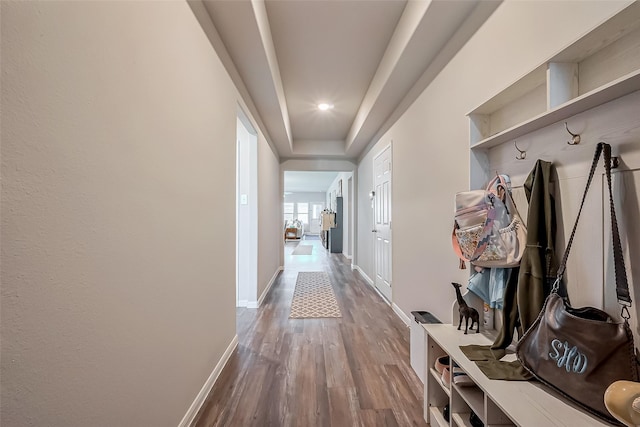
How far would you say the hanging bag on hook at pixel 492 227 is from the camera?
4.10ft

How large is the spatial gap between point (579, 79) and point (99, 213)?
1752 mm

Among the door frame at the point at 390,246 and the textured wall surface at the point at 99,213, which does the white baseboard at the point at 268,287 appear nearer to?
the door frame at the point at 390,246

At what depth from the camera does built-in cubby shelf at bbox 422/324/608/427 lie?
831mm

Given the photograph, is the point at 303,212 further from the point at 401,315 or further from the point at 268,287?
the point at 401,315

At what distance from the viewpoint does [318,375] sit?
1897 mm

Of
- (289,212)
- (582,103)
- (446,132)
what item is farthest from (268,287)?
(289,212)

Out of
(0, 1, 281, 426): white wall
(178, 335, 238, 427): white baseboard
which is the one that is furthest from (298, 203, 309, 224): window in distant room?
(0, 1, 281, 426): white wall

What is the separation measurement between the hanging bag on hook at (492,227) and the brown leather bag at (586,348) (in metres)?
0.31

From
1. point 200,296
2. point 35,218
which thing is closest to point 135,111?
point 35,218

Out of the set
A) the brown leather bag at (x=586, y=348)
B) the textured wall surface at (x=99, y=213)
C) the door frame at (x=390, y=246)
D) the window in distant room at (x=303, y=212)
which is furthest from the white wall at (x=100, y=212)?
the window in distant room at (x=303, y=212)

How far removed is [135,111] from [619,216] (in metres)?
1.71

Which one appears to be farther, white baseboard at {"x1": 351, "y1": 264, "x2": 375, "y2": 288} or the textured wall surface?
white baseboard at {"x1": 351, "y1": 264, "x2": 375, "y2": 288}

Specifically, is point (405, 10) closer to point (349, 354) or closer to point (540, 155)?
point (540, 155)

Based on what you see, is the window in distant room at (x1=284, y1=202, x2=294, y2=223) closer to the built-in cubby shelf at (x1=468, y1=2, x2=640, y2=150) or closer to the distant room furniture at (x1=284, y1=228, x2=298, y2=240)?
the distant room furniture at (x1=284, y1=228, x2=298, y2=240)
